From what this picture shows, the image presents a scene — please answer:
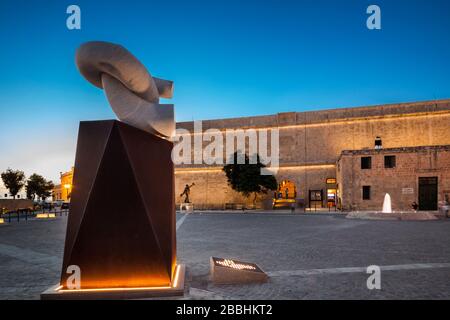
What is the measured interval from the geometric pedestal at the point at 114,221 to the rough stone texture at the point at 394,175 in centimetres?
2860

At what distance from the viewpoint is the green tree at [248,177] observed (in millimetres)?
36812

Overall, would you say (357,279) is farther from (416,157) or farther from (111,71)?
(416,157)

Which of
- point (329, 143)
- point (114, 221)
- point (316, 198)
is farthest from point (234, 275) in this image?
point (329, 143)

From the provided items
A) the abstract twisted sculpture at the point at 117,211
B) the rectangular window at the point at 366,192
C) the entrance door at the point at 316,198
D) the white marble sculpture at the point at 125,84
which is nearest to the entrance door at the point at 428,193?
the rectangular window at the point at 366,192

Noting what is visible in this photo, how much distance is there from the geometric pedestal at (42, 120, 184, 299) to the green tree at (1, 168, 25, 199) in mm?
64781

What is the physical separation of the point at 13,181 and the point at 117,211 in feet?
214

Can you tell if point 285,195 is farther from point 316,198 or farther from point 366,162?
point 366,162

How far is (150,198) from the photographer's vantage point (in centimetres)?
555

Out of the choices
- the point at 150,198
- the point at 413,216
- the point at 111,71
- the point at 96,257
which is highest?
the point at 111,71

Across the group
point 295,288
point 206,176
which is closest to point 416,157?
point 206,176

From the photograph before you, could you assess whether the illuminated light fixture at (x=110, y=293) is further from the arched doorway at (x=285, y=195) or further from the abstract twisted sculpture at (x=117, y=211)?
the arched doorway at (x=285, y=195)

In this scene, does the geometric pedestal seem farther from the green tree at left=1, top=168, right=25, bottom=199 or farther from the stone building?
the green tree at left=1, top=168, right=25, bottom=199

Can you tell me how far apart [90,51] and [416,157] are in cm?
3065

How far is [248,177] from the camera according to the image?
36812 millimetres
